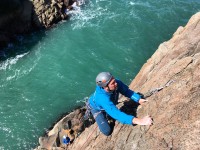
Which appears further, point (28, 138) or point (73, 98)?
point (73, 98)

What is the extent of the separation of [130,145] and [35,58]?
2395 centimetres

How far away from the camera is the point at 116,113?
10.3m

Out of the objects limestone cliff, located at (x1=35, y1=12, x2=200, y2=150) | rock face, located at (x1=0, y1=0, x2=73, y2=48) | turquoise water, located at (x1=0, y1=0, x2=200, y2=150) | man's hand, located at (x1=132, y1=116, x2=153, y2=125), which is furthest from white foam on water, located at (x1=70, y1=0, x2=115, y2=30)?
Result: man's hand, located at (x1=132, y1=116, x2=153, y2=125)

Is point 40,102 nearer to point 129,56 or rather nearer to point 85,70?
point 85,70

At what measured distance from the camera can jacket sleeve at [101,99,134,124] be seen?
400 inches

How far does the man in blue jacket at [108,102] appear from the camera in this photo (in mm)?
10062

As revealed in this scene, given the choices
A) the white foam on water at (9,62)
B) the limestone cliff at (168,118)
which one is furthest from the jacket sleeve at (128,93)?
the white foam on water at (9,62)

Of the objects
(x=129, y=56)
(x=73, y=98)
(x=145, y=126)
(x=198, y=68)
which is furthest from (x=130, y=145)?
(x=129, y=56)

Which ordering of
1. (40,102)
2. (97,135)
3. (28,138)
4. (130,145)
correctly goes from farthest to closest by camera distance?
1. (40,102)
2. (28,138)
3. (97,135)
4. (130,145)

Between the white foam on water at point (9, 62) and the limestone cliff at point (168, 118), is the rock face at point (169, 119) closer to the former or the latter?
the limestone cliff at point (168, 118)

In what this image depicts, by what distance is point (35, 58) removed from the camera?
32.6 m

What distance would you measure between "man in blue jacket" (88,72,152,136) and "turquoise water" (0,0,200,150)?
44.9 ft

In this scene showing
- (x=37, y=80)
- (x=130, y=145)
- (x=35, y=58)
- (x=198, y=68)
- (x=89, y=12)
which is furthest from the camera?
(x=89, y=12)

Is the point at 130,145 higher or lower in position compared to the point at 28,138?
higher
